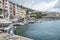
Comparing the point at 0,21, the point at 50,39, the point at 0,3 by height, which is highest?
the point at 0,3

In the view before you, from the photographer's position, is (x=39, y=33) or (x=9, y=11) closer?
(x=9, y=11)

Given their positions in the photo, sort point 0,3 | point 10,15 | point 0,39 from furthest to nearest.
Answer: point 0,3
point 10,15
point 0,39

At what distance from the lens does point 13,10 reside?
9.84ft

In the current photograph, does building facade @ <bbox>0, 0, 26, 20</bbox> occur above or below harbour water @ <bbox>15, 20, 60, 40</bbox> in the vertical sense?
above

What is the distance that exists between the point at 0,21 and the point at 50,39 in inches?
31.9

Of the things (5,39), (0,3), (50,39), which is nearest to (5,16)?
(0,3)

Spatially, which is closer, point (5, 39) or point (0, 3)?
point (5, 39)

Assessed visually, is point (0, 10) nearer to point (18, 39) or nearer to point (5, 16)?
point (5, 16)

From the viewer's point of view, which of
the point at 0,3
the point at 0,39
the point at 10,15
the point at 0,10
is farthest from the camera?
the point at 0,3

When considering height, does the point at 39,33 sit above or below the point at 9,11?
below

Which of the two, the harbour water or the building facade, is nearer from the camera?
the building facade

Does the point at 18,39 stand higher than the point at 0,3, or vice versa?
the point at 0,3

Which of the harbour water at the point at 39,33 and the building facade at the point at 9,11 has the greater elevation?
the building facade at the point at 9,11

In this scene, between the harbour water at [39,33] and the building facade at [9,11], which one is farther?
the harbour water at [39,33]
